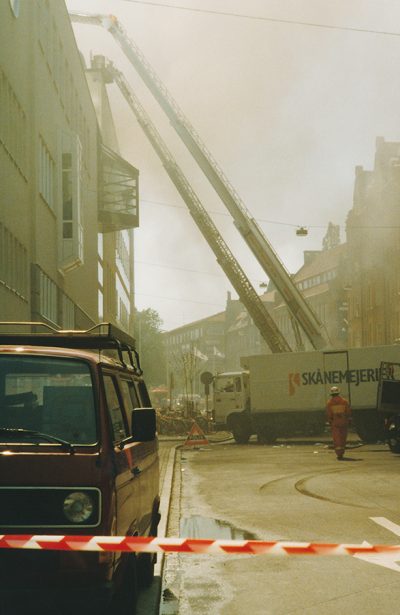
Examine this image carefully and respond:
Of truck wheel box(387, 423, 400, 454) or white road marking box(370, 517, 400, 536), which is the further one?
truck wheel box(387, 423, 400, 454)

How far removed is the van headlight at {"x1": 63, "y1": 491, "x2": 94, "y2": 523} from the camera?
4859mm

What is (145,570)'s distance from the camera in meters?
7.33

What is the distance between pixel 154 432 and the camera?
242 inches

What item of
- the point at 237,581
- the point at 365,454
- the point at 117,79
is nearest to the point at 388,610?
the point at 237,581

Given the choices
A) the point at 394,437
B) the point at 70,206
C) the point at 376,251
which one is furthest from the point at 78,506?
the point at 376,251

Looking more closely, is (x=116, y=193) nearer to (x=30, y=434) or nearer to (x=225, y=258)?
(x=225, y=258)

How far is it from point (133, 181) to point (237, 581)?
42259 mm

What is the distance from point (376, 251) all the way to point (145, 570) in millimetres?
52843

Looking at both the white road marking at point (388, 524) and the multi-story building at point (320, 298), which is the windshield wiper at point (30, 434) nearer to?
the white road marking at point (388, 524)

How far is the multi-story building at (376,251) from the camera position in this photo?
2141 inches

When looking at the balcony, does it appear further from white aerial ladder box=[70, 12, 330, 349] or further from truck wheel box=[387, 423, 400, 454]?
truck wheel box=[387, 423, 400, 454]

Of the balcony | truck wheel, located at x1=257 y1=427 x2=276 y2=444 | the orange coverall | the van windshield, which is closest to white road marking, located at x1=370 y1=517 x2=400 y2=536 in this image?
the van windshield

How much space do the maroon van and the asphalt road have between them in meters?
1.34

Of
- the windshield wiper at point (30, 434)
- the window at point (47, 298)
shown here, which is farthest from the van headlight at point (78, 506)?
the window at point (47, 298)
